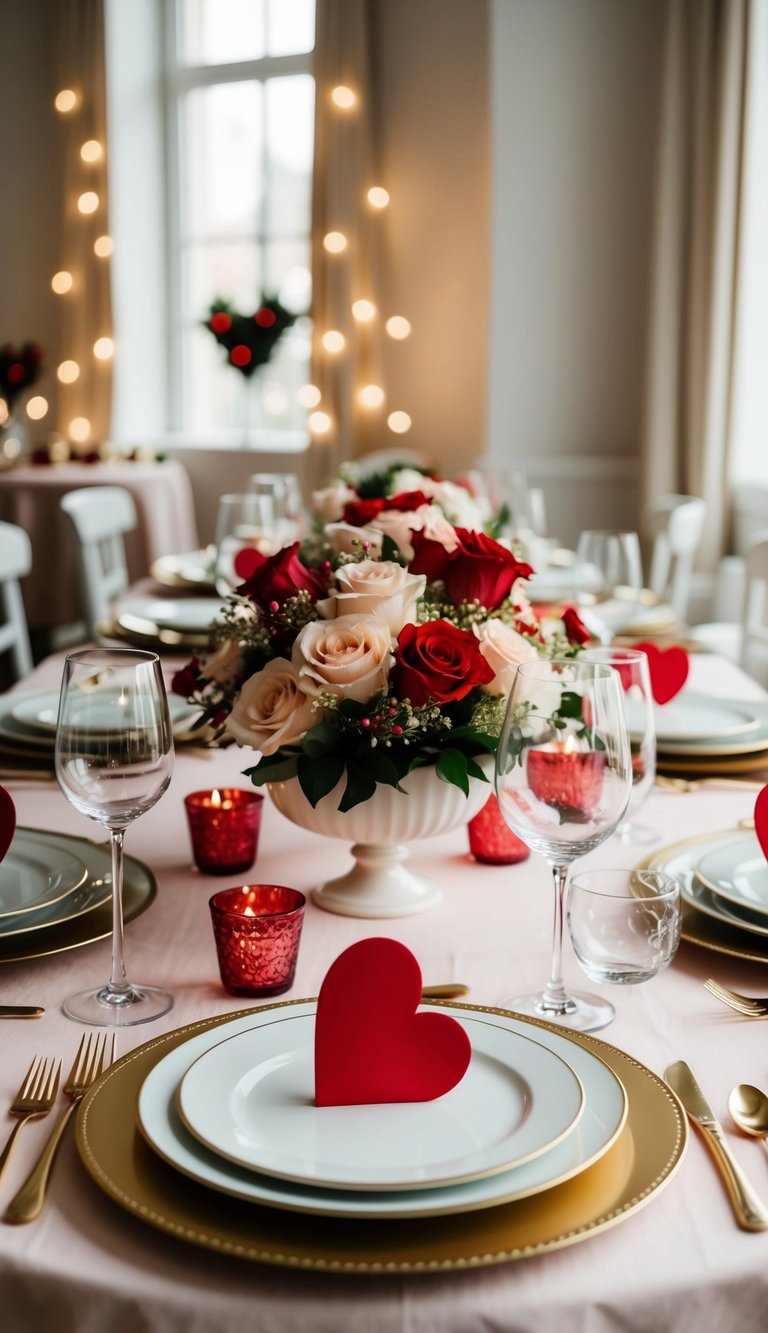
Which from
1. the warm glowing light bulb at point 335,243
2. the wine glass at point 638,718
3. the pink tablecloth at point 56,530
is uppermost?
the warm glowing light bulb at point 335,243

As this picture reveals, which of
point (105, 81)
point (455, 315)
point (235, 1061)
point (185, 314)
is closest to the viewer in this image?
point (235, 1061)

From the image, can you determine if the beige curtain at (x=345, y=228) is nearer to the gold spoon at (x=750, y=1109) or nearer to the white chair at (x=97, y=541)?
the white chair at (x=97, y=541)

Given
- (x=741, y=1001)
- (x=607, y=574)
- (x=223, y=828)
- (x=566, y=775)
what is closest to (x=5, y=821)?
(x=223, y=828)

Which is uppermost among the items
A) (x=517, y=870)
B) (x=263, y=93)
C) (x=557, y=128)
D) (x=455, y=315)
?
(x=263, y=93)

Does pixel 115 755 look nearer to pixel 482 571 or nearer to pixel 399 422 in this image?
pixel 482 571

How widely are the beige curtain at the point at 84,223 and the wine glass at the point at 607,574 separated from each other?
4535 mm

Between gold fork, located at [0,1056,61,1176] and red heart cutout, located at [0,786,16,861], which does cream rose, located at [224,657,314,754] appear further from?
gold fork, located at [0,1056,61,1176]

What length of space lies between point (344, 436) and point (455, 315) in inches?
25.7

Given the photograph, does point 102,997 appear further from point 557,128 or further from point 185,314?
point 185,314

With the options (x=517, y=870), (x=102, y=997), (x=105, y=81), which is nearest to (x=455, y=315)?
(x=105, y=81)

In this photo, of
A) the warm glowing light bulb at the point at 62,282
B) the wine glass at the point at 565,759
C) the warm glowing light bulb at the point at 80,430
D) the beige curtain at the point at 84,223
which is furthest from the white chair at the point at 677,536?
the warm glowing light bulb at the point at 62,282

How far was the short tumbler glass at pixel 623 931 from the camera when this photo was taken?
84 cm

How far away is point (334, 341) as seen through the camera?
5.17 metres

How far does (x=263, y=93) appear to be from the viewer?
5836mm
